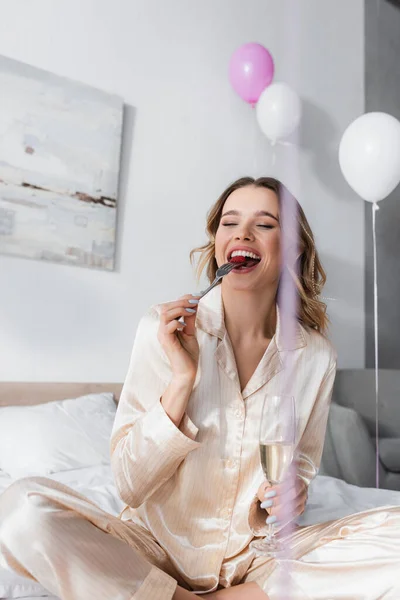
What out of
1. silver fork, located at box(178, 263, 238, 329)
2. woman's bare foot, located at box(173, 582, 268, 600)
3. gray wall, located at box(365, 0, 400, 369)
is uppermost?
gray wall, located at box(365, 0, 400, 369)

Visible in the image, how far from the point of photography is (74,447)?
1.69 m

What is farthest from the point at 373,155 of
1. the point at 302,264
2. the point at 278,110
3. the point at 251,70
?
the point at 302,264

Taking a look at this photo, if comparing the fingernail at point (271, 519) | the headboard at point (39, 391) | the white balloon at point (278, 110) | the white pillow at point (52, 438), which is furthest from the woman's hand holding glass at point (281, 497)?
the white balloon at point (278, 110)

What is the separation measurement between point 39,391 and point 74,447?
28 cm

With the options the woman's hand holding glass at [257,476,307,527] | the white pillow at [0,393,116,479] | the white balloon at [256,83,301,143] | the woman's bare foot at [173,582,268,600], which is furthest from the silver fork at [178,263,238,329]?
the white balloon at [256,83,301,143]

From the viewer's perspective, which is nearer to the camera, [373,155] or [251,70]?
[373,155]

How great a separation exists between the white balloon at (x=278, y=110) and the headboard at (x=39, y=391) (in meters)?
1.11

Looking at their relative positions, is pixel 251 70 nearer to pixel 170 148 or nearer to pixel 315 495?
pixel 170 148

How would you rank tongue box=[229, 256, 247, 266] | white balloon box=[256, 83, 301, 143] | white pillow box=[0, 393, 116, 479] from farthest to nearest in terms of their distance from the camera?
white balloon box=[256, 83, 301, 143] → white pillow box=[0, 393, 116, 479] → tongue box=[229, 256, 247, 266]

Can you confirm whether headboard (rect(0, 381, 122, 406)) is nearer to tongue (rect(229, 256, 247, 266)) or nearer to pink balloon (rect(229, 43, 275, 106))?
tongue (rect(229, 256, 247, 266))

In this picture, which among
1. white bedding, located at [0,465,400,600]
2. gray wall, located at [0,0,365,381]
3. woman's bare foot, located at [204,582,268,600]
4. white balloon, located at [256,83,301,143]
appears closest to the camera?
woman's bare foot, located at [204,582,268,600]

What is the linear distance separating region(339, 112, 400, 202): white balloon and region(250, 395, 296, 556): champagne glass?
4.28ft

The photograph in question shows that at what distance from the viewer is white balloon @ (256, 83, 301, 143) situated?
223 centimetres

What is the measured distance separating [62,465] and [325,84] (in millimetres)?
1926
